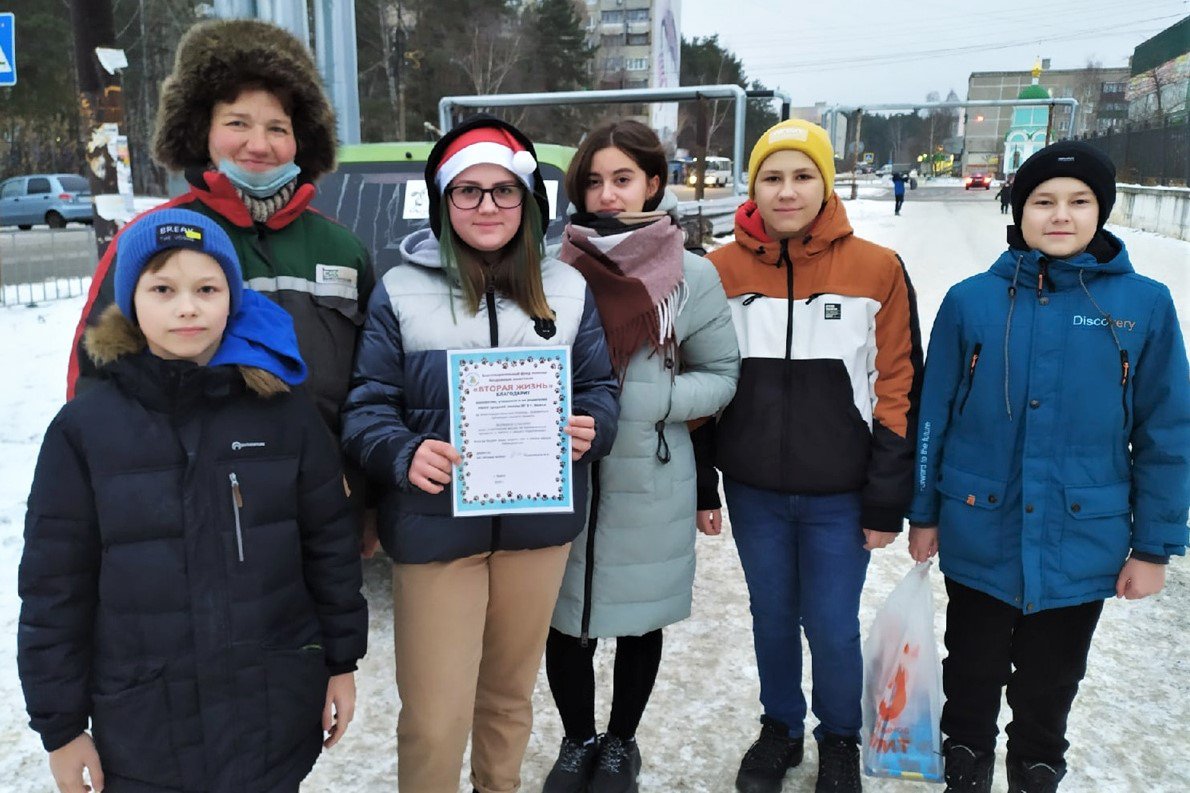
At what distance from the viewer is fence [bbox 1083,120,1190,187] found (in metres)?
20.8

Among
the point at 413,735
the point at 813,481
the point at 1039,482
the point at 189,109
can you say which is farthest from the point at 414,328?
the point at 1039,482

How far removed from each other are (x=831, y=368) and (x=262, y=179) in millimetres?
1586

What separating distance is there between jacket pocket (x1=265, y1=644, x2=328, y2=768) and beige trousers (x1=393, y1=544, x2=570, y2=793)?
0.29 metres

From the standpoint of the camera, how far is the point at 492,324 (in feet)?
6.81

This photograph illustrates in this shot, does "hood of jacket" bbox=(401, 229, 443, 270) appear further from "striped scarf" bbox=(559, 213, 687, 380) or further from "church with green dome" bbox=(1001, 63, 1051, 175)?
"church with green dome" bbox=(1001, 63, 1051, 175)

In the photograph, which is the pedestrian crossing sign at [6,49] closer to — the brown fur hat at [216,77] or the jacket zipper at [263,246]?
the brown fur hat at [216,77]

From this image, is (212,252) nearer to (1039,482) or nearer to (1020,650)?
(1039,482)

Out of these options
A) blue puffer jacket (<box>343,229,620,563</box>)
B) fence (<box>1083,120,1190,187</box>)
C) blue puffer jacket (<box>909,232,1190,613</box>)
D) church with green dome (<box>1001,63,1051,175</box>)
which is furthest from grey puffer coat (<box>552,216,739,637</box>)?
church with green dome (<box>1001,63,1051,175</box>)

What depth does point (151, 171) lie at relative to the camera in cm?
3672

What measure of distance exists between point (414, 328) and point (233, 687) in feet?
2.88

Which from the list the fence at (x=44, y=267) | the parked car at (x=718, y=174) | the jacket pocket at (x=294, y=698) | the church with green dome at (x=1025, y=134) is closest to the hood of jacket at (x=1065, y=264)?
the jacket pocket at (x=294, y=698)

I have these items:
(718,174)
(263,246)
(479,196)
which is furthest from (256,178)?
(718,174)

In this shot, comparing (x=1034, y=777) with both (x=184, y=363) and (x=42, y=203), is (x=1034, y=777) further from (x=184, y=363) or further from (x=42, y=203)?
(x=42, y=203)

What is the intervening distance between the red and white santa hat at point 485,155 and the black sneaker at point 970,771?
205cm
